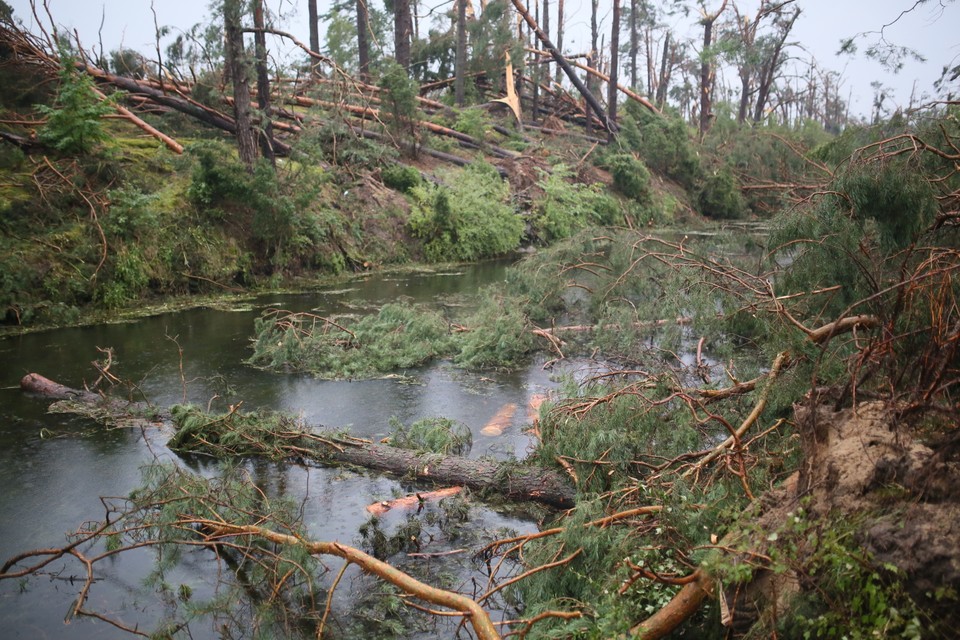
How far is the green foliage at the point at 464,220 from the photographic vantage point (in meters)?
17.6

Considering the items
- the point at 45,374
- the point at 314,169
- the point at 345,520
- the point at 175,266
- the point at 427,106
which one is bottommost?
the point at 345,520

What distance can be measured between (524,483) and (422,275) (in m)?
10.9

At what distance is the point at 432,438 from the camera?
641 cm

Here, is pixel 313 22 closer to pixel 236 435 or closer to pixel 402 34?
pixel 402 34

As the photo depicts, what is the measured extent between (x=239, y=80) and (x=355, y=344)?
721cm

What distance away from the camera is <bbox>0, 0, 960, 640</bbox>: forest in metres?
3.15

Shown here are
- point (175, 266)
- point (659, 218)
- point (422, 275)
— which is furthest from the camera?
point (659, 218)

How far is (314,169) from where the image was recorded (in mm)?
14758

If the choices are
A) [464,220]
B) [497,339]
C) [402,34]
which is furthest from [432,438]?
[402,34]

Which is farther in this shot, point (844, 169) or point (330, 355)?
point (330, 355)

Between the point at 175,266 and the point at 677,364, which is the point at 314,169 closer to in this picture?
the point at 175,266

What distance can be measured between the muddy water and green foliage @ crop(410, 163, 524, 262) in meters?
6.25

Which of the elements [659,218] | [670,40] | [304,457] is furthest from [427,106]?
[670,40]

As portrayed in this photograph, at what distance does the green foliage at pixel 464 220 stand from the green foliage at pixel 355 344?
758 centimetres
